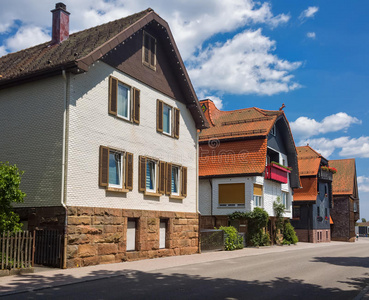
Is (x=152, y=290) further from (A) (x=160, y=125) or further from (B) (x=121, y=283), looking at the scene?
(A) (x=160, y=125)

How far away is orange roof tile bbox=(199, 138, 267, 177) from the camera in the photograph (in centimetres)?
3372

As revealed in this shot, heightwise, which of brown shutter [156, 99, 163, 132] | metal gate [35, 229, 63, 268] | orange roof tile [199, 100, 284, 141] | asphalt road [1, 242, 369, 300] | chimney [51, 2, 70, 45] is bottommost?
asphalt road [1, 242, 369, 300]

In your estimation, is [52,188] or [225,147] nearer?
[52,188]

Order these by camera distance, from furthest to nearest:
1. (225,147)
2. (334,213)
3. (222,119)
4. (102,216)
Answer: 1. (334,213)
2. (222,119)
3. (225,147)
4. (102,216)

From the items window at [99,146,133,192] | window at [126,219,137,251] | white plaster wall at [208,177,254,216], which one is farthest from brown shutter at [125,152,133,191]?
white plaster wall at [208,177,254,216]

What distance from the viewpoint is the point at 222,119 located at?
38969 mm

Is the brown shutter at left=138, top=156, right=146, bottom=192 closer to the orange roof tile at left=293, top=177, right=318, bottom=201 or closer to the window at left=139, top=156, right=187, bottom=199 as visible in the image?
the window at left=139, top=156, right=187, bottom=199

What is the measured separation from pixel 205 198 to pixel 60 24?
18296 millimetres

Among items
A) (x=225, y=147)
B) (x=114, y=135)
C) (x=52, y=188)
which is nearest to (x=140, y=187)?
(x=114, y=135)

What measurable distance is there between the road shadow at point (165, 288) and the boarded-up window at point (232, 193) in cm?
1957

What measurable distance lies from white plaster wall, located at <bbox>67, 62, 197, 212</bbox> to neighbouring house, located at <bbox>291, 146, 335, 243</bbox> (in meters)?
27.8

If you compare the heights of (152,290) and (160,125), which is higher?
(160,125)

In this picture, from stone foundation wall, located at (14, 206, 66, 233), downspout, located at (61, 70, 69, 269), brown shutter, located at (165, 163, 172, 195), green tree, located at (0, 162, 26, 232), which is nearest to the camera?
green tree, located at (0, 162, 26, 232)

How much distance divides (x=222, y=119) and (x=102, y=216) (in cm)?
2257
